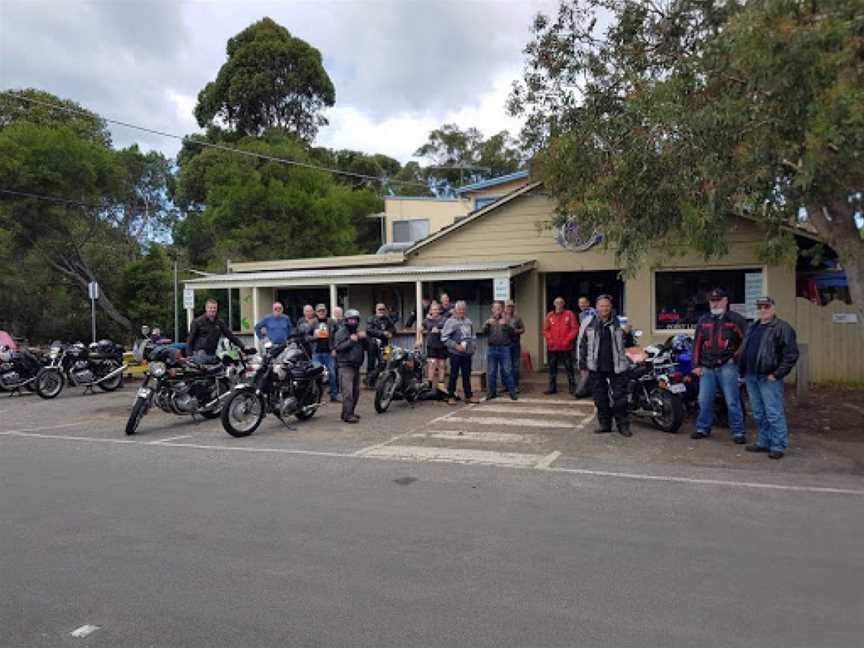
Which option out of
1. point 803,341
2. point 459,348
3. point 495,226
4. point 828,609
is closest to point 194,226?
point 495,226

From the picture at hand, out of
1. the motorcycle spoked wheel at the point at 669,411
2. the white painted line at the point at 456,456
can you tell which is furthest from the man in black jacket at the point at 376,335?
the motorcycle spoked wheel at the point at 669,411

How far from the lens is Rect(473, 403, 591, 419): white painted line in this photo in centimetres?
1083

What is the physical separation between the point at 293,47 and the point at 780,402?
3539cm

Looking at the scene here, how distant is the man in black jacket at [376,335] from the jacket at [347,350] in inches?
41.0

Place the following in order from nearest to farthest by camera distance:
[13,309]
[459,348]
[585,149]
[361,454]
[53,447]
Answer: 1. [361,454]
2. [53,447]
3. [585,149]
4. [459,348]
5. [13,309]

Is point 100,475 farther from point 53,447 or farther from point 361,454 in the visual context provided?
point 361,454

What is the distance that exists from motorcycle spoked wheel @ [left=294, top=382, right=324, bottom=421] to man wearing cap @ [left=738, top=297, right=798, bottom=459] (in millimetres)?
5848

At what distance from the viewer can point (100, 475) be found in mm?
7320

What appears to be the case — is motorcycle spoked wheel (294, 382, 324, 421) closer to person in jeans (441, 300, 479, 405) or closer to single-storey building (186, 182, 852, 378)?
person in jeans (441, 300, 479, 405)

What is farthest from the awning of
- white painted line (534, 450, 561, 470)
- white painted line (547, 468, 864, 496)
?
white painted line (547, 468, 864, 496)

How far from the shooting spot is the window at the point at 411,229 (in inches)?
1099

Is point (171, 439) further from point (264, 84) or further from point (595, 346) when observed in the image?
point (264, 84)

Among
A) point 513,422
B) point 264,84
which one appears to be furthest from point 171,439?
point 264,84

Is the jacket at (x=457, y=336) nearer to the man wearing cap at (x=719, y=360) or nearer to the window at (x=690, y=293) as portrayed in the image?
the man wearing cap at (x=719, y=360)
